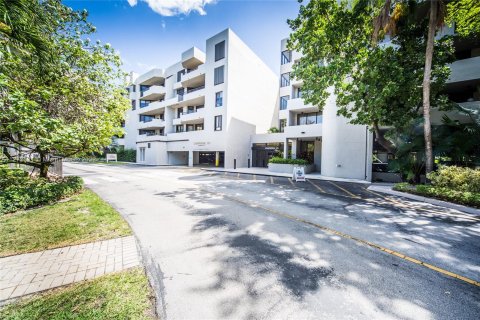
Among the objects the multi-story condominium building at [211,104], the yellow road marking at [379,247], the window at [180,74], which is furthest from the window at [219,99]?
the yellow road marking at [379,247]

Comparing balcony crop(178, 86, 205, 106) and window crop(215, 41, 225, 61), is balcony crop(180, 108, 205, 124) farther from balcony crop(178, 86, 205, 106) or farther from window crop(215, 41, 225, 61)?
window crop(215, 41, 225, 61)

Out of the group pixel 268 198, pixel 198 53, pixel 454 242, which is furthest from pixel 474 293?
pixel 198 53

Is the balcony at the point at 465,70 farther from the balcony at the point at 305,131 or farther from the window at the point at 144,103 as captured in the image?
the window at the point at 144,103

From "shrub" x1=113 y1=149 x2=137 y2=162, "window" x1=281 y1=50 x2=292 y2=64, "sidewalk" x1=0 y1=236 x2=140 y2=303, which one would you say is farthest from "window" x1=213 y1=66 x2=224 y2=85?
"sidewalk" x1=0 y1=236 x2=140 y2=303

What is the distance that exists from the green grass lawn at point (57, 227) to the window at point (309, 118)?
20302 mm

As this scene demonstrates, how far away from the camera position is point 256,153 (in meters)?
27.9

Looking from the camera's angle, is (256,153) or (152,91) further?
(152,91)

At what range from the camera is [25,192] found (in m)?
6.62

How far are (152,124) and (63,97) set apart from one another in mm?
28473

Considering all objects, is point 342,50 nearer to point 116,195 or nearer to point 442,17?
point 442,17

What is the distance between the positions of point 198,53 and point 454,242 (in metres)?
31.5

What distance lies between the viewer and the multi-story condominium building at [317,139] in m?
16.0

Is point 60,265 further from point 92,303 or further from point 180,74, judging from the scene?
point 180,74

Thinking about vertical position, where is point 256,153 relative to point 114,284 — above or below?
above
